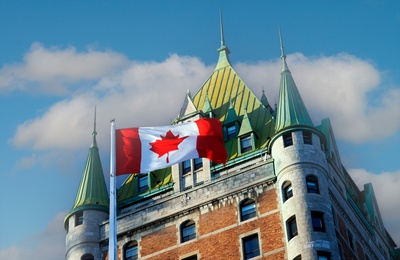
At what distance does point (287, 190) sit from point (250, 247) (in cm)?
432

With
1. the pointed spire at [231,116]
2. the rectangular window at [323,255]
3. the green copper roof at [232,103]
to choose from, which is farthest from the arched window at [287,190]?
the pointed spire at [231,116]

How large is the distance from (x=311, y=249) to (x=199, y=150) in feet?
33.4

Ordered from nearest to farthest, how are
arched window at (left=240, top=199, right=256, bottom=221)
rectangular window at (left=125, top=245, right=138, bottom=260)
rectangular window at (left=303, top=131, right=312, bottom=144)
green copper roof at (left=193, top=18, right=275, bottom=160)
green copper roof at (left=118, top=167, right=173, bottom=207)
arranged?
1. arched window at (left=240, top=199, right=256, bottom=221)
2. rectangular window at (left=303, top=131, right=312, bottom=144)
3. rectangular window at (left=125, top=245, right=138, bottom=260)
4. green copper roof at (left=193, top=18, right=275, bottom=160)
5. green copper roof at (left=118, top=167, right=173, bottom=207)

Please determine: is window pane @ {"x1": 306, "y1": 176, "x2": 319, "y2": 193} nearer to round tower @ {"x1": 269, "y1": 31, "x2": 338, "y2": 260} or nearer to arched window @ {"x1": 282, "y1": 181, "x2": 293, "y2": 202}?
round tower @ {"x1": 269, "y1": 31, "x2": 338, "y2": 260}

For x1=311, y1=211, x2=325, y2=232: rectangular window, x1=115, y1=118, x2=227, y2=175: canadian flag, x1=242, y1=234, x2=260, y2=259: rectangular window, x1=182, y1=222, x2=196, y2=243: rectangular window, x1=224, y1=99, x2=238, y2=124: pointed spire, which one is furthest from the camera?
x1=224, y1=99, x2=238, y2=124: pointed spire

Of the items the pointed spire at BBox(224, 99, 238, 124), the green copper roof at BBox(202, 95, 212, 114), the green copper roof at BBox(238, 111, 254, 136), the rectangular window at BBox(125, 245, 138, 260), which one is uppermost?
the green copper roof at BBox(202, 95, 212, 114)

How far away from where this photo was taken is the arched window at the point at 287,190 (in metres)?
62.6

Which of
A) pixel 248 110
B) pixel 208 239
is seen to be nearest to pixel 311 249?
pixel 208 239

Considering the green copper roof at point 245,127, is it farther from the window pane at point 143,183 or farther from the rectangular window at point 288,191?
the window pane at point 143,183

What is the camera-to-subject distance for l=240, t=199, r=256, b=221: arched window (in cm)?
6419

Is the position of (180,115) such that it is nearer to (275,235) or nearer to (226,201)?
(226,201)

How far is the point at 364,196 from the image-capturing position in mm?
77000

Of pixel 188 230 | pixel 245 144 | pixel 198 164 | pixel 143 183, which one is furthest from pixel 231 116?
pixel 188 230

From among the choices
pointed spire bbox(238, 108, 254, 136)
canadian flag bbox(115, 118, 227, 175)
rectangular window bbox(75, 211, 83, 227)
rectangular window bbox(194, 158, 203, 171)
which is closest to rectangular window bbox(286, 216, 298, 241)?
canadian flag bbox(115, 118, 227, 175)
